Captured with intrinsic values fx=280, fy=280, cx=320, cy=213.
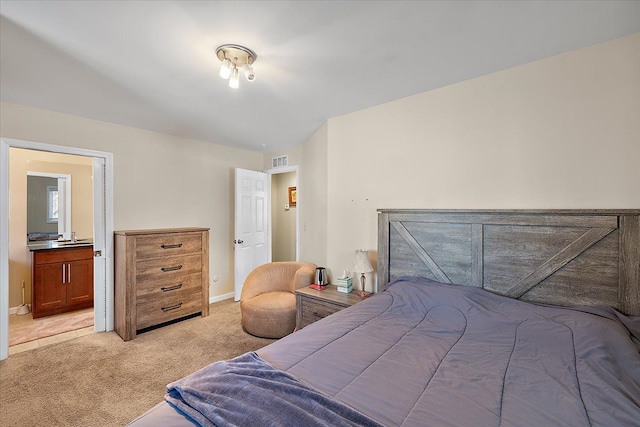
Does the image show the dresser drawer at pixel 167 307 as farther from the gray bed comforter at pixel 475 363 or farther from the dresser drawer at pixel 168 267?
the gray bed comforter at pixel 475 363

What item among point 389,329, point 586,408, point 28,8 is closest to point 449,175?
point 389,329

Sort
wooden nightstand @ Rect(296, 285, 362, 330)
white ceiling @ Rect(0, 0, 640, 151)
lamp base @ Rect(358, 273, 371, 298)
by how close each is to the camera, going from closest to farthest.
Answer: white ceiling @ Rect(0, 0, 640, 151)
wooden nightstand @ Rect(296, 285, 362, 330)
lamp base @ Rect(358, 273, 371, 298)

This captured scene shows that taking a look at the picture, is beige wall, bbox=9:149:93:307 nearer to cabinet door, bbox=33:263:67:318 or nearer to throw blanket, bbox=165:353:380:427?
cabinet door, bbox=33:263:67:318

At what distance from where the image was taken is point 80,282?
384cm

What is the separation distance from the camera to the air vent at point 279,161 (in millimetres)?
4371

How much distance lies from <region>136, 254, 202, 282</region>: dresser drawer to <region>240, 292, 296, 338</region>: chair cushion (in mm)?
971

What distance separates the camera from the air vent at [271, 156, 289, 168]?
437 cm

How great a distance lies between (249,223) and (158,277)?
1.46 metres

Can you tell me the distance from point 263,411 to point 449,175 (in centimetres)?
221

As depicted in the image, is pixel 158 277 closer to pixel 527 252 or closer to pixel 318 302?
pixel 318 302

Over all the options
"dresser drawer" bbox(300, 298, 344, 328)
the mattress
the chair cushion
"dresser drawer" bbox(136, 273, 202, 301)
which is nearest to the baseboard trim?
"dresser drawer" bbox(136, 273, 202, 301)

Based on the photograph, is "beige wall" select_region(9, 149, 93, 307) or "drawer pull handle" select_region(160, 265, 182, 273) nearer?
"drawer pull handle" select_region(160, 265, 182, 273)

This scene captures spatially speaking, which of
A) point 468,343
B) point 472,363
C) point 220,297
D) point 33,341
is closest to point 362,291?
point 468,343

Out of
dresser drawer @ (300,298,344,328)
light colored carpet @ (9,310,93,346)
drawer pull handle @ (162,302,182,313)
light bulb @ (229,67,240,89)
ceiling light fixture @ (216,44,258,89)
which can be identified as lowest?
light colored carpet @ (9,310,93,346)
